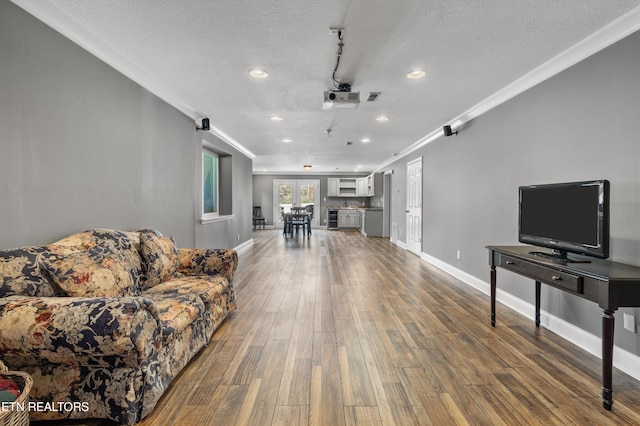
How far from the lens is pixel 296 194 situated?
519 inches

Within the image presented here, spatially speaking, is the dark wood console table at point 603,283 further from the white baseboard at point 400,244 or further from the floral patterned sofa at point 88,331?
the white baseboard at point 400,244

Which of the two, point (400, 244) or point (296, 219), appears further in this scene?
point (296, 219)

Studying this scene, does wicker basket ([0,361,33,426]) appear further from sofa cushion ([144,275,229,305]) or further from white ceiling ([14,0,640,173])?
white ceiling ([14,0,640,173])

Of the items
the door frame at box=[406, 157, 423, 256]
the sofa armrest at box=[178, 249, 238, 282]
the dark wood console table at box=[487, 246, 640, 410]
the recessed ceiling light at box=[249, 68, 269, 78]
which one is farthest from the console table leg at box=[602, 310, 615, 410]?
the door frame at box=[406, 157, 423, 256]

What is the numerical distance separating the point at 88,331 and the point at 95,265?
651 millimetres

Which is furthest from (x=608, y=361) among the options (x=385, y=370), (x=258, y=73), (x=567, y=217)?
(x=258, y=73)

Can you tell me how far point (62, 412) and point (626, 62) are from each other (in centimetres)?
399

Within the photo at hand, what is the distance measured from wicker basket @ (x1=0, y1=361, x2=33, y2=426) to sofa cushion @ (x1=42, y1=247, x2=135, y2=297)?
50 cm

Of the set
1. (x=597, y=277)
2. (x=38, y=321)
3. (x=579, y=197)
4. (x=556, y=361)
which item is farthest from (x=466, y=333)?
(x=38, y=321)

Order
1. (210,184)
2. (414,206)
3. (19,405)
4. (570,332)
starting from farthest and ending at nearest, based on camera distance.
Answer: (414,206), (210,184), (570,332), (19,405)

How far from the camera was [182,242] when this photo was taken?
4055mm

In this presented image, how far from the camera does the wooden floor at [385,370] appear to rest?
65.6 inches

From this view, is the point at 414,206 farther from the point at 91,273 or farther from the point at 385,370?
the point at 91,273

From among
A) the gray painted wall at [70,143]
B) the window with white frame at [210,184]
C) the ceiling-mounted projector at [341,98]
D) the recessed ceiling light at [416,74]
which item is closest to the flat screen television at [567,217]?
the recessed ceiling light at [416,74]
